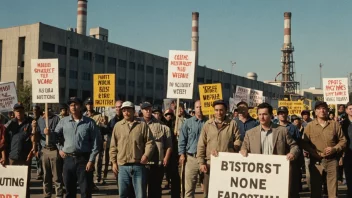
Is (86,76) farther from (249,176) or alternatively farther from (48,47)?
(249,176)

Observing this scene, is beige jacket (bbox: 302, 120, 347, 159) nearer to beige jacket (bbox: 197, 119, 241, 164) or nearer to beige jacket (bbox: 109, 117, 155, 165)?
beige jacket (bbox: 197, 119, 241, 164)

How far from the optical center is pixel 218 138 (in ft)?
22.5

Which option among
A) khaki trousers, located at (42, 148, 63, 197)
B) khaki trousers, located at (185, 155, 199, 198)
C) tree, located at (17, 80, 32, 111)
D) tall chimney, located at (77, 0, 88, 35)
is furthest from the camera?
tall chimney, located at (77, 0, 88, 35)

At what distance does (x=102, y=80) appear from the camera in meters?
12.7

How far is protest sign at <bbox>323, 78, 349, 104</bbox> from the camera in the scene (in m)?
12.7

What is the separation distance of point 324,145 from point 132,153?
3.29m

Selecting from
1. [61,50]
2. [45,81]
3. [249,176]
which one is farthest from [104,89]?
[61,50]

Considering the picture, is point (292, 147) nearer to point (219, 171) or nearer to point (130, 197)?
point (219, 171)

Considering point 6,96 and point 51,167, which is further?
point 6,96

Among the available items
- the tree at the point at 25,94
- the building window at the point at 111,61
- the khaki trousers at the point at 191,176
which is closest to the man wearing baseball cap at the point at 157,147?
the khaki trousers at the point at 191,176

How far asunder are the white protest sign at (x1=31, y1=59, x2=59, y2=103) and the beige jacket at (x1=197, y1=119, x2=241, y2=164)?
343 centimetres

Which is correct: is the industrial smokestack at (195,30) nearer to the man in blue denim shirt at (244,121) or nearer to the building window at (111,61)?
the building window at (111,61)

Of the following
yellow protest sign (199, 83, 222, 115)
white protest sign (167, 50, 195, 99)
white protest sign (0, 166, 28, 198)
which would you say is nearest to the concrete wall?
yellow protest sign (199, 83, 222, 115)

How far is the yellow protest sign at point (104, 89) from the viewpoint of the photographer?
12484 mm
